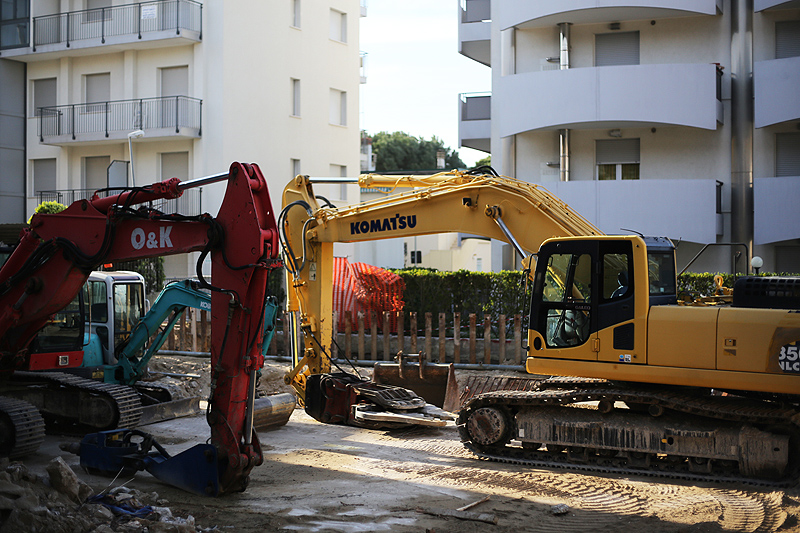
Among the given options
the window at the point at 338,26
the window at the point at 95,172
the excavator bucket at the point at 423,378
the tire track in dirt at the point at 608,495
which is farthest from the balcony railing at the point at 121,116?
the tire track in dirt at the point at 608,495

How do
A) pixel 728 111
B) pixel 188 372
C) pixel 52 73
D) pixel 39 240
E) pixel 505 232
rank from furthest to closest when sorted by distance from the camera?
1. pixel 52 73
2. pixel 728 111
3. pixel 188 372
4. pixel 505 232
5. pixel 39 240

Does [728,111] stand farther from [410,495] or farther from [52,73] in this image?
[52,73]

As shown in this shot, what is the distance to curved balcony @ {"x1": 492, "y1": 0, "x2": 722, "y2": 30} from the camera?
755 inches

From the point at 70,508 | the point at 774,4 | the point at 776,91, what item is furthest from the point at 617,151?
the point at 70,508

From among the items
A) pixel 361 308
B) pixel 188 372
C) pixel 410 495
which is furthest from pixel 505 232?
pixel 188 372

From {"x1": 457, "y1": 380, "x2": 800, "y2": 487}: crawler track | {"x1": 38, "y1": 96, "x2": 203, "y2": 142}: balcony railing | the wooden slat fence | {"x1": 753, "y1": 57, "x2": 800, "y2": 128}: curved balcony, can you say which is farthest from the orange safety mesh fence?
{"x1": 38, "y1": 96, "x2": 203, "y2": 142}: balcony railing

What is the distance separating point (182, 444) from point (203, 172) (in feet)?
57.9

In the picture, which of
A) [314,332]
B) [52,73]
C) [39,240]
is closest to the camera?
[39,240]

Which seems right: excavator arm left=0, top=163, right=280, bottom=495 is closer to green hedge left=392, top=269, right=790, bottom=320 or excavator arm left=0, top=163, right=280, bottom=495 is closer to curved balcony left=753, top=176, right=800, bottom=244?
green hedge left=392, top=269, right=790, bottom=320

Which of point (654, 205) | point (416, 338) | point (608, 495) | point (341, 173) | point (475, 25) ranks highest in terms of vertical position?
point (475, 25)

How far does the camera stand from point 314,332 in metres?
12.3

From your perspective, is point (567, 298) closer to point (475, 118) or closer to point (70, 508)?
point (70, 508)

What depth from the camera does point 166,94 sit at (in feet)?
90.2

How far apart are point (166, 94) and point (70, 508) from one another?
2293cm
